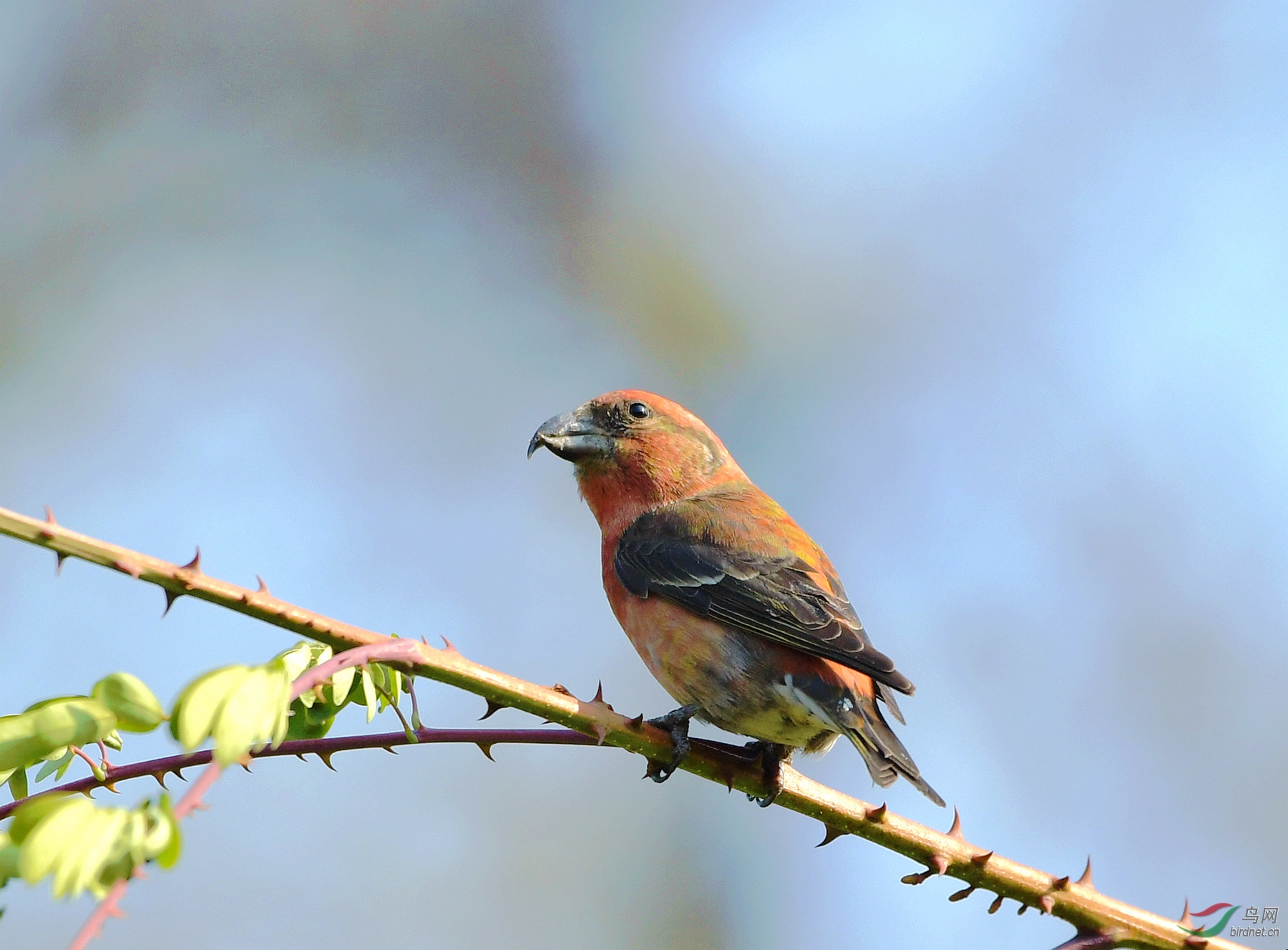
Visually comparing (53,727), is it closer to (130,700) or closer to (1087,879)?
(130,700)

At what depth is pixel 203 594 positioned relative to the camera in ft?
6.16

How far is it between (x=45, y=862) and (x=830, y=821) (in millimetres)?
1727

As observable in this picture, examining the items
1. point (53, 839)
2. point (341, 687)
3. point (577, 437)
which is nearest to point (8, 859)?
point (53, 839)

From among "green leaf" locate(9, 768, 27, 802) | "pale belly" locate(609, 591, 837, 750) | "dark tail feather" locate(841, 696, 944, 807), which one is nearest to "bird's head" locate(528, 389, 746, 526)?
"pale belly" locate(609, 591, 837, 750)

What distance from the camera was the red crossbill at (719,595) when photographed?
3.55m

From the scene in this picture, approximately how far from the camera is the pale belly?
368 centimetres

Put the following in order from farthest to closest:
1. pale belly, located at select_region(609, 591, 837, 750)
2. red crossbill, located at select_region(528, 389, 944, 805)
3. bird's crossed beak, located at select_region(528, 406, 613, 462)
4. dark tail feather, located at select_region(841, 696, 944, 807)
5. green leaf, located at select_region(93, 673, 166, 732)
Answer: bird's crossed beak, located at select_region(528, 406, 613, 462) < pale belly, located at select_region(609, 591, 837, 750) < red crossbill, located at select_region(528, 389, 944, 805) < dark tail feather, located at select_region(841, 696, 944, 807) < green leaf, located at select_region(93, 673, 166, 732)

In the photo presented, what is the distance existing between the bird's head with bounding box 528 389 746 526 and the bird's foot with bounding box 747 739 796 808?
1337 millimetres

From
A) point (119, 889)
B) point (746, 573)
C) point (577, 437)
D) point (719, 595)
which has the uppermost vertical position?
point (577, 437)

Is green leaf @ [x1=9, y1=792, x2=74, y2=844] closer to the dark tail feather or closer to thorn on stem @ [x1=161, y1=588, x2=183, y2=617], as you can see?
thorn on stem @ [x1=161, y1=588, x2=183, y2=617]

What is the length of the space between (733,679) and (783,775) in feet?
3.01

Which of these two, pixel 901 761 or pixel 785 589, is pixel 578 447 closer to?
pixel 785 589

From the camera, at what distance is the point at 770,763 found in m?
3.25

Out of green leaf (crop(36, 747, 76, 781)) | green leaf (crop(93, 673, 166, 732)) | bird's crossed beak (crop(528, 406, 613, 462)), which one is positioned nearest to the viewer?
green leaf (crop(93, 673, 166, 732))
